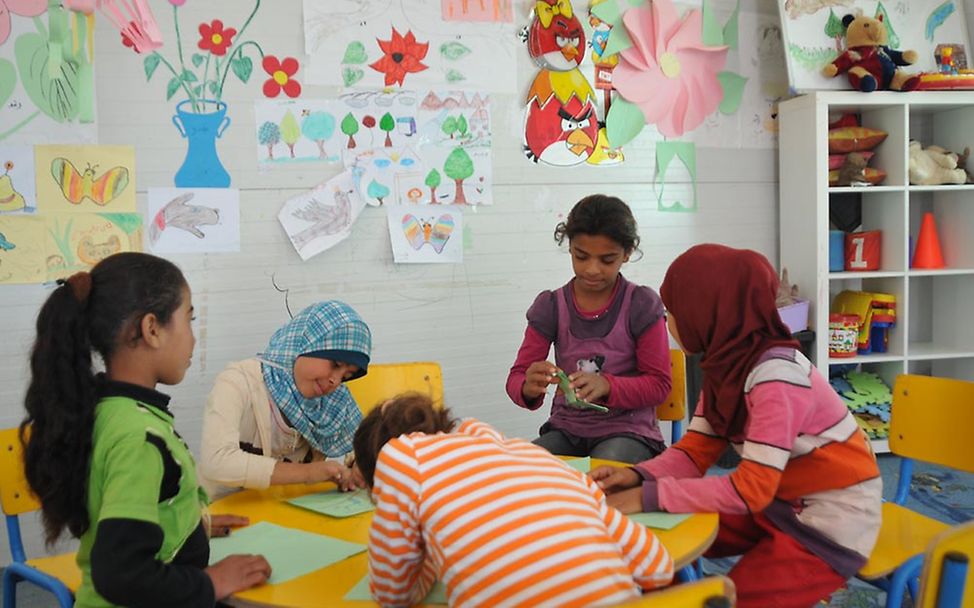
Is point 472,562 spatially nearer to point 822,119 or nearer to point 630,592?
point 630,592

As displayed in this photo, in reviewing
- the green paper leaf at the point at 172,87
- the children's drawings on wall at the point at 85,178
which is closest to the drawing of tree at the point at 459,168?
the green paper leaf at the point at 172,87

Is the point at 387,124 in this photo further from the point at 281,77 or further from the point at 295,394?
the point at 295,394

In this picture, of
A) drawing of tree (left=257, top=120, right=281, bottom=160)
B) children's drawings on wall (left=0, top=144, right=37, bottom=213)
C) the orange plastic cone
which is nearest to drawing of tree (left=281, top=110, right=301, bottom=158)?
drawing of tree (left=257, top=120, right=281, bottom=160)

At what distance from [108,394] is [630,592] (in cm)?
90

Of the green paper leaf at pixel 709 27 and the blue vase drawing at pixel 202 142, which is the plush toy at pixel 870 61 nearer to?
the green paper leaf at pixel 709 27

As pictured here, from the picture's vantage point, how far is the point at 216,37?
3.29 m

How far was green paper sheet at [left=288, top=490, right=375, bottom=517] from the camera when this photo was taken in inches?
73.9

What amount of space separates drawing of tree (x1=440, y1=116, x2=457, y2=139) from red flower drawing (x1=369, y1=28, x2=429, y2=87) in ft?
0.74

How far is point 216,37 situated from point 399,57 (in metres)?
0.71

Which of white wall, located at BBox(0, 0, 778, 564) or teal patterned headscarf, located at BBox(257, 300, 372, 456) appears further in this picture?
white wall, located at BBox(0, 0, 778, 564)

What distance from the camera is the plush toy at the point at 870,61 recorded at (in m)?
4.11

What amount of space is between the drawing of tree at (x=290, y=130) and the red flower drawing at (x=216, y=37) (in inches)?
12.7

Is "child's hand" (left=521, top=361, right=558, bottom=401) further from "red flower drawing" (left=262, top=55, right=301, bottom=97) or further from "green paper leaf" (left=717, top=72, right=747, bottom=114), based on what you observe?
"green paper leaf" (left=717, top=72, right=747, bottom=114)

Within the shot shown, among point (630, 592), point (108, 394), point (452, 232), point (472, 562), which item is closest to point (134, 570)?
point (108, 394)
